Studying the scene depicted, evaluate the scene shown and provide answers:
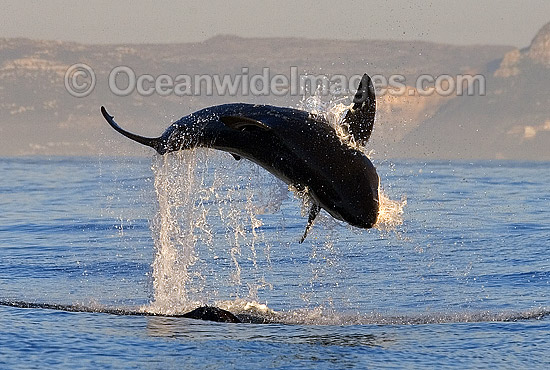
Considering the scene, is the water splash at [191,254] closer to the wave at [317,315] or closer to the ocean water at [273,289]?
the ocean water at [273,289]

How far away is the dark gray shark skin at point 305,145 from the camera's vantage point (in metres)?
15.8

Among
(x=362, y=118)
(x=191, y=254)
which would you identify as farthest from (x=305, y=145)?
(x=191, y=254)

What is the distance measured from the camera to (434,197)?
2084 inches

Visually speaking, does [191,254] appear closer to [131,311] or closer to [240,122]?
[131,311]

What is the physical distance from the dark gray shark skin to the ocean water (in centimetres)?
89

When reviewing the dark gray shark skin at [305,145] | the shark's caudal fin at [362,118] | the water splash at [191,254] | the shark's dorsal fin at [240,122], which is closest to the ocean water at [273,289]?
the water splash at [191,254]

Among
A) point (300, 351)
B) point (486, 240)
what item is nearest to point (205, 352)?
point (300, 351)

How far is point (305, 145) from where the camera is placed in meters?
16.4

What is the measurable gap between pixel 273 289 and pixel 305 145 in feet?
23.6

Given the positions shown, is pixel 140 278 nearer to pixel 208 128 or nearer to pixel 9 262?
pixel 9 262

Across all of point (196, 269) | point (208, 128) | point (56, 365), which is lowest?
point (56, 365)

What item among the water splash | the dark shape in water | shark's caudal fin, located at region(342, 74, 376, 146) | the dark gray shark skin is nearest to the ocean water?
the water splash

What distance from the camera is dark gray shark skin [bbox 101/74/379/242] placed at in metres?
15.8

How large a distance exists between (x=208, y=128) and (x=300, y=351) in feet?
14.7
